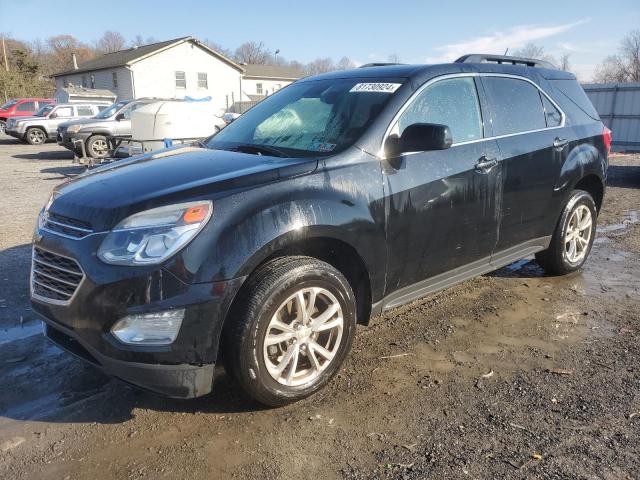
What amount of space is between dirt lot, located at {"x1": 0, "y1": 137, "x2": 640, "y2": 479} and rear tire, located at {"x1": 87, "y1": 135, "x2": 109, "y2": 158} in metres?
12.1

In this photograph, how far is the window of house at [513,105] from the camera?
4141 mm

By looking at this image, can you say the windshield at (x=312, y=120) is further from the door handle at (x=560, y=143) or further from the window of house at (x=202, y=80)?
the window of house at (x=202, y=80)

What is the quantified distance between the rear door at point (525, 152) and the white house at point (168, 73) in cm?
3756

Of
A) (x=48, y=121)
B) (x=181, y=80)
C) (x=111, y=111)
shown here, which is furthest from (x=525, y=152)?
(x=181, y=80)

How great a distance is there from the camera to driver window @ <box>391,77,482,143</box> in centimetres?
356

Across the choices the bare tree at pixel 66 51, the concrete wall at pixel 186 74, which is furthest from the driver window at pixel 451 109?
the bare tree at pixel 66 51

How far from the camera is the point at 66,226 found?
9.07 ft

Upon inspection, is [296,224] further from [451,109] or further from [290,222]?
[451,109]

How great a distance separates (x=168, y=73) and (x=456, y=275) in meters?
40.6

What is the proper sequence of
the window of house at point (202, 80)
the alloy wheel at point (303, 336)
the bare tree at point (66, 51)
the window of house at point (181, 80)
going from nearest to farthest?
the alloy wheel at point (303, 336), the window of house at point (181, 80), the window of house at point (202, 80), the bare tree at point (66, 51)

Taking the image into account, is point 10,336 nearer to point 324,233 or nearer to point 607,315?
point 324,233

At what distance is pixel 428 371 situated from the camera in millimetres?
3410

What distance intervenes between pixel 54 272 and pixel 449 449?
224 centimetres

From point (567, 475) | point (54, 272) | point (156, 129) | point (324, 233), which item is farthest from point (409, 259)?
point (156, 129)
